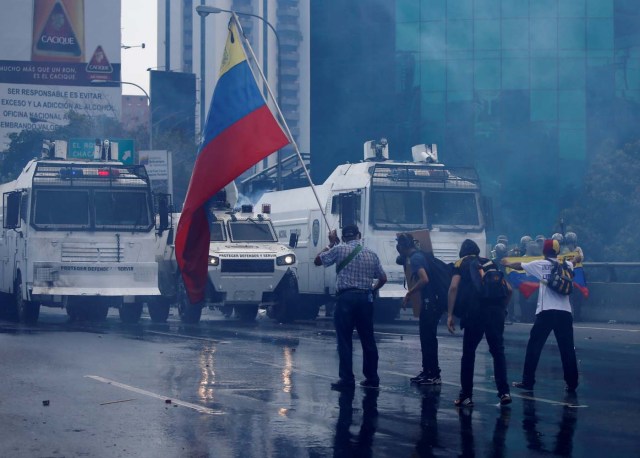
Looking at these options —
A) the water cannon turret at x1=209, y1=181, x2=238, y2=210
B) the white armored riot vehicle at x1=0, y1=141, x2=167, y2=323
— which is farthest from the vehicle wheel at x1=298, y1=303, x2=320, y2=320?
the white armored riot vehicle at x1=0, y1=141, x2=167, y2=323

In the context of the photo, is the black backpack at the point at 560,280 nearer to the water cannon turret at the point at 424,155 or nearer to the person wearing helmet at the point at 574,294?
the person wearing helmet at the point at 574,294

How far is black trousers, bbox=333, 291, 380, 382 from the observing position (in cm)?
1225

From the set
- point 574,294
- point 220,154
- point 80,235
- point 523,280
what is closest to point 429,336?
point 220,154

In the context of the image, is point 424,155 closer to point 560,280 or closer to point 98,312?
point 98,312

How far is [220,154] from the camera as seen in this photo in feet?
46.0

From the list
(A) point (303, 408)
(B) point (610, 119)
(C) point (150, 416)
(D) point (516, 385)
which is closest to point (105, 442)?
(C) point (150, 416)

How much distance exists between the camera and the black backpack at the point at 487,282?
440 inches

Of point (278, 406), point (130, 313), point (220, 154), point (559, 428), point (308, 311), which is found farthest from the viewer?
point (308, 311)

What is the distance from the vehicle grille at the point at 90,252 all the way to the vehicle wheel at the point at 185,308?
2399 millimetres

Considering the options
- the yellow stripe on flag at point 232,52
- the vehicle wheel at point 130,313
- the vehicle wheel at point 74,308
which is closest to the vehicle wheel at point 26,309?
the vehicle wheel at point 74,308

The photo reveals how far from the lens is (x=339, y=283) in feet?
40.4

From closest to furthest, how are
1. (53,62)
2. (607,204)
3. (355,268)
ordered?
(355,268)
(607,204)
(53,62)

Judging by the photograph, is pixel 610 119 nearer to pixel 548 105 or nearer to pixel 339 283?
pixel 548 105

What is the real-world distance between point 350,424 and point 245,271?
14.6m
